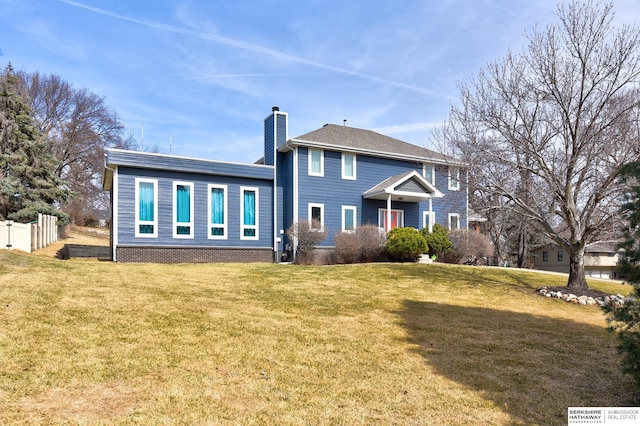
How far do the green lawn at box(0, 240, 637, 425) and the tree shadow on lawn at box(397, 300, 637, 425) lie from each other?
0.09ft

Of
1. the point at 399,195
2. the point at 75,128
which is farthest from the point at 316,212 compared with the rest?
the point at 75,128

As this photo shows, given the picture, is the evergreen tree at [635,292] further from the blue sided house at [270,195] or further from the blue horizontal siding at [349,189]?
the blue horizontal siding at [349,189]

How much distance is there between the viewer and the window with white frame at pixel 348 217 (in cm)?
2148

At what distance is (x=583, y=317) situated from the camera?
956 centimetres

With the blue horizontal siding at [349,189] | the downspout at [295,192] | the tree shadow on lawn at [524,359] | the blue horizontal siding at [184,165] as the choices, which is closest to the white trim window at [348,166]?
the blue horizontal siding at [349,189]

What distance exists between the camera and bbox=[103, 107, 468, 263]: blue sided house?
17.4m

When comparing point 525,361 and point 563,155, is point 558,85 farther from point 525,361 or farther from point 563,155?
point 525,361

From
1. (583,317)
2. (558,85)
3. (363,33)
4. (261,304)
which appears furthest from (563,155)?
(261,304)

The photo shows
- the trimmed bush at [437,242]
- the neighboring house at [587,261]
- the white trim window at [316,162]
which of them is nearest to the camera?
the trimmed bush at [437,242]

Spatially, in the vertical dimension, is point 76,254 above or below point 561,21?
below

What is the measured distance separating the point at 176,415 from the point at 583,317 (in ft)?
30.8

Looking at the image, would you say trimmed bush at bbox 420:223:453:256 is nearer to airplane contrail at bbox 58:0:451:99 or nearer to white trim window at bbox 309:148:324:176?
white trim window at bbox 309:148:324:176

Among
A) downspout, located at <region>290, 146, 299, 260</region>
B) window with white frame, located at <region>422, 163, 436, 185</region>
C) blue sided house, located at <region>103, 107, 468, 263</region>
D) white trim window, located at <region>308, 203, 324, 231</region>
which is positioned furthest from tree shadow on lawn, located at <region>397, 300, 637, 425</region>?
window with white frame, located at <region>422, 163, 436, 185</region>

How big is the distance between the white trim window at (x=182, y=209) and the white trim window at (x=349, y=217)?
753 cm
